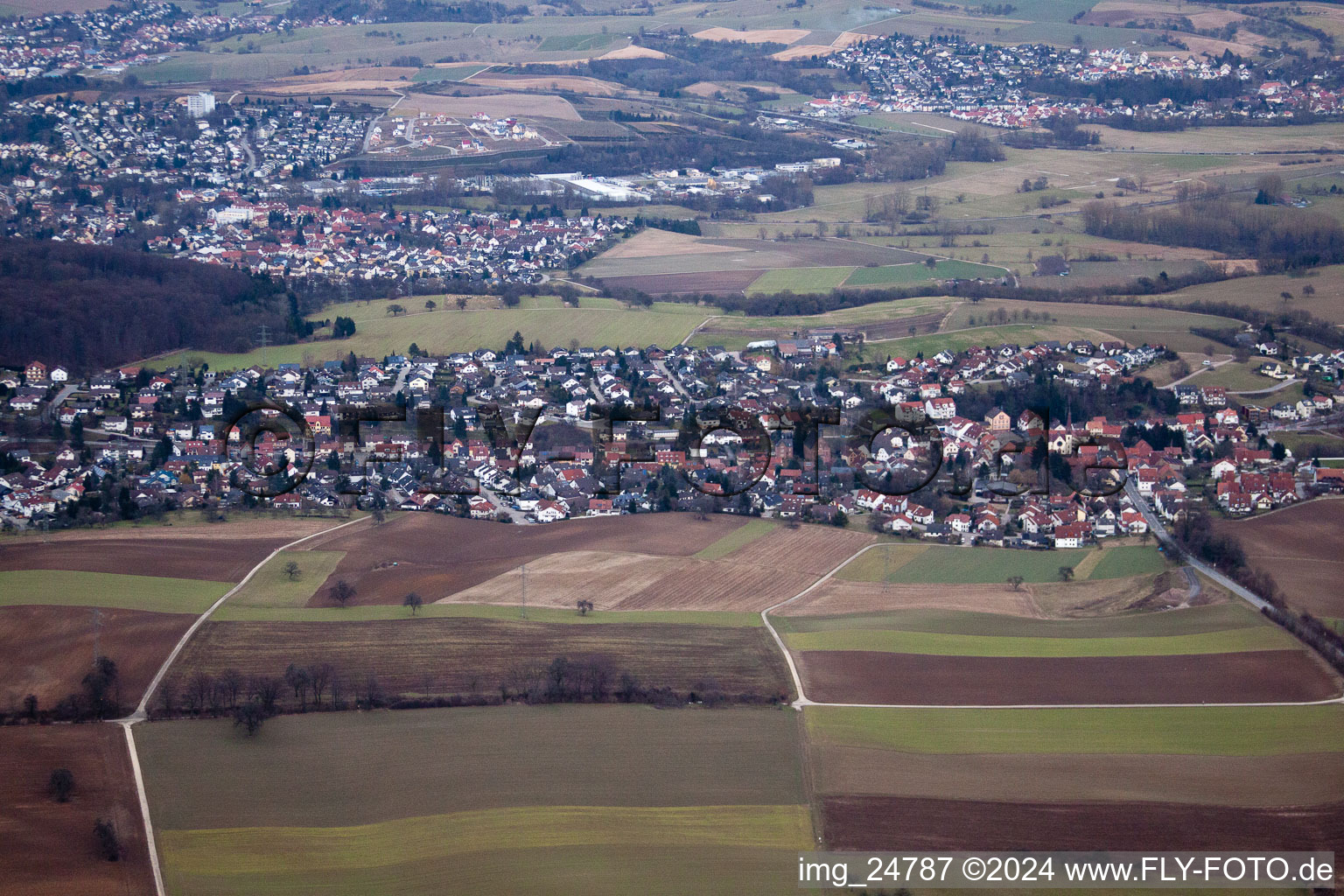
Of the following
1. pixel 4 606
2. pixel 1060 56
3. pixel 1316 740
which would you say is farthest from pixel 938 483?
pixel 1060 56

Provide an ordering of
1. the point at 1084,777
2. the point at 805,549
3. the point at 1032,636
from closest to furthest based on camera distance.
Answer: the point at 1084,777, the point at 1032,636, the point at 805,549

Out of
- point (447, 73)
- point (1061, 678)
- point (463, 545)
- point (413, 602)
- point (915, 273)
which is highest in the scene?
point (447, 73)

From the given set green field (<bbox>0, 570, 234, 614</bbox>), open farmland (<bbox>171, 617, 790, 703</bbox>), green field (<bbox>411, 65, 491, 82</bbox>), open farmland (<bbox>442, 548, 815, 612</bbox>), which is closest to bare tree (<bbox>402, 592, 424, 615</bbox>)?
open farmland (<bbox>171, 617, 790, 703</bbox>)

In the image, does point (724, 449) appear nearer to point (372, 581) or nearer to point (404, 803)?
point (372, 581)

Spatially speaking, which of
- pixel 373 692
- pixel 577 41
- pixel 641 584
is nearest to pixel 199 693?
pixel 373 692

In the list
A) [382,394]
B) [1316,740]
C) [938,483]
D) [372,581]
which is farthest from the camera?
[382,394]

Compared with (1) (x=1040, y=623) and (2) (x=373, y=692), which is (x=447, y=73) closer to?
(1) (x=1040, y=623)

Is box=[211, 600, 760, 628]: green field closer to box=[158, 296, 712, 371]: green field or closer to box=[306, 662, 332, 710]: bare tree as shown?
box=[306, 662, 332, 710]: bare tree
